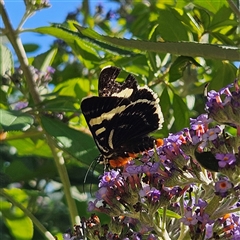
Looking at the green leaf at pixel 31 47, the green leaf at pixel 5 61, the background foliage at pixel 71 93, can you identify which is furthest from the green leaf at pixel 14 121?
the green leaf at pixel 31 47

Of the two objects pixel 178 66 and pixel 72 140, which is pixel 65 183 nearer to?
pixel 72 140

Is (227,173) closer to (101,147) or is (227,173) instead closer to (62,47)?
(101,147)

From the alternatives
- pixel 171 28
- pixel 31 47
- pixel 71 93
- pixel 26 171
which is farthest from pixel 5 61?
pixel 171 28

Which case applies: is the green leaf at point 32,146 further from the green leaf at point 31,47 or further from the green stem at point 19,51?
the green leaf at point 31,47

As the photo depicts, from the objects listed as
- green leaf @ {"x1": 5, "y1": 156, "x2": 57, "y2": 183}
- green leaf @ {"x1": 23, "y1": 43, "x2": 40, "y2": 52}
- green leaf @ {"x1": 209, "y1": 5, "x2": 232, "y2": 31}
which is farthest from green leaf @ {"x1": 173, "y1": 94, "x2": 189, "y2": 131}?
green leaf @ {"x1": 23, "y1": 43, "x2": 40, "y2": 52}

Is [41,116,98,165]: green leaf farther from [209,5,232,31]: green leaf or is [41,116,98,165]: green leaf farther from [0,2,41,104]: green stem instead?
[209,5,232,31]: green leaf

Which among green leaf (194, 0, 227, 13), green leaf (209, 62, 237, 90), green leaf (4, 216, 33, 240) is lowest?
green leaf (4, 216, 33, 240)

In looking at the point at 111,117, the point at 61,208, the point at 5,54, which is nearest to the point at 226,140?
the point at 111,117

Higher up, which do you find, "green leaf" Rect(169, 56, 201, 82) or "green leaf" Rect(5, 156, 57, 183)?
"green leaf" Rect(169, 56, 201, 82)
